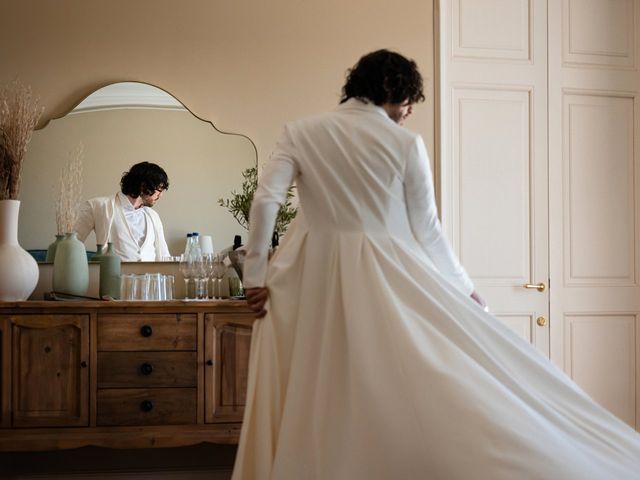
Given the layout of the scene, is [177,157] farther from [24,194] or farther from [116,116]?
[24,194]

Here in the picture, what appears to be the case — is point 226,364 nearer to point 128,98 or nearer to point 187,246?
point 187,246

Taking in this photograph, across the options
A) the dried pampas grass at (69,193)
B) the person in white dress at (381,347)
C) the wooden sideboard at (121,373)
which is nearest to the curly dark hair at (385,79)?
the person in white dress at (381,347)

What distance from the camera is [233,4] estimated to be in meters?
4.01

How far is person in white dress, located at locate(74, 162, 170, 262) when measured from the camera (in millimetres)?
3863

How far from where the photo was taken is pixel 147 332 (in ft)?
11.2

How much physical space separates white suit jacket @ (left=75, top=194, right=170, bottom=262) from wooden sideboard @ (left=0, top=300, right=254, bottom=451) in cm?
53

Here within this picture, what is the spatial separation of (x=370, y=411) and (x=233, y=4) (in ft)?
8.77

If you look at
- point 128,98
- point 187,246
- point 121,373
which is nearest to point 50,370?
point 121,373

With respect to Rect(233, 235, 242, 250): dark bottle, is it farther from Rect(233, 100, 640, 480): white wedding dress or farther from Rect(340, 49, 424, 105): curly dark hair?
Rect(340, 49, 424, 105): curly dark hair

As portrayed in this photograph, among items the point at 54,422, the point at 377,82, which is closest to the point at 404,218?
the point at 377,82

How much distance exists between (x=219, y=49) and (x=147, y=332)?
5.00ft

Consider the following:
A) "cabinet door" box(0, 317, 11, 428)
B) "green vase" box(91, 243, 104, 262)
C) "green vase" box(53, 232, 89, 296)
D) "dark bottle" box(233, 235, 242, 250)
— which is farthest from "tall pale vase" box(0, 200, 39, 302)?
"dark bottle" box(233, 235, 242, 250)

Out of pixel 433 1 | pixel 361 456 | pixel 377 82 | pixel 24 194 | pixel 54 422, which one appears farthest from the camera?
pixel 433 1

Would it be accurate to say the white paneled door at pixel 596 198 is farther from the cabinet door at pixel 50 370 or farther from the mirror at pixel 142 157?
the cabinet door at pixel 50 370
